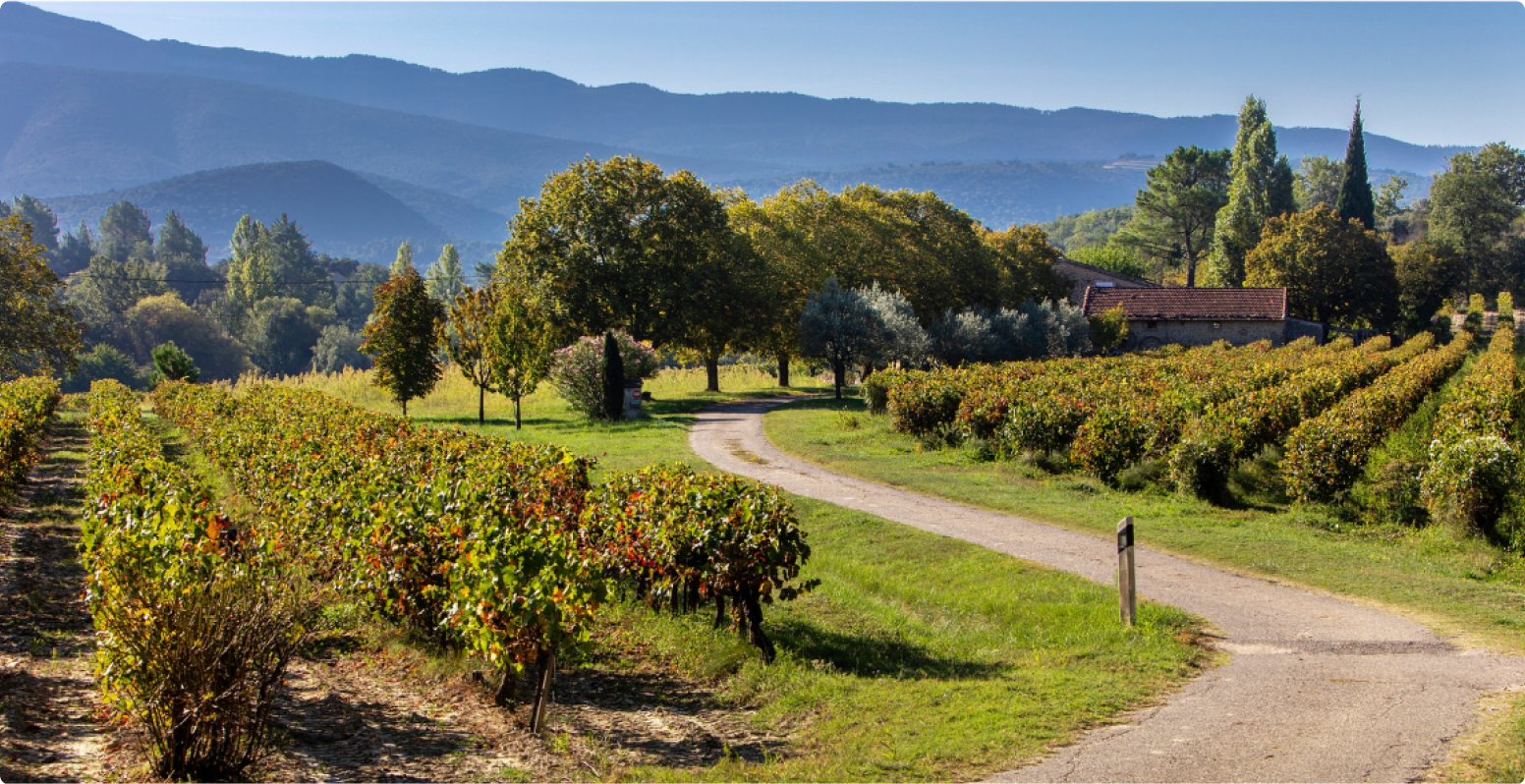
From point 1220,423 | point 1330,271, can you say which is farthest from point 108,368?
point 1330,271

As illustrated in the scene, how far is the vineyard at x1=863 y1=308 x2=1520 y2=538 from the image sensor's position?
12.4 m

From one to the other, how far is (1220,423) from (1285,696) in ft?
33.1

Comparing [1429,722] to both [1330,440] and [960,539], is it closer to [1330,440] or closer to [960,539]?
[960,539]

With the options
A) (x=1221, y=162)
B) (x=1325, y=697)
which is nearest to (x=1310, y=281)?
(x=1221, y=162)

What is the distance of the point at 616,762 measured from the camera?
5770 mm

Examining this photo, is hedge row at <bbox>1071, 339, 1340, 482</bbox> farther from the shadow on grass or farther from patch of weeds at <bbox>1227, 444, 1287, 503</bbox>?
the shadow on grass

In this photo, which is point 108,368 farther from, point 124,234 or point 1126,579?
point 124,234

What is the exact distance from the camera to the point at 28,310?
1155 inches

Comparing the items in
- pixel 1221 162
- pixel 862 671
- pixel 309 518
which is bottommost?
pixel 862 671

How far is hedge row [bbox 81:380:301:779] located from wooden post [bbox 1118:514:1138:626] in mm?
6747

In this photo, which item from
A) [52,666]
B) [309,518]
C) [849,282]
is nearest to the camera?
[52,666]

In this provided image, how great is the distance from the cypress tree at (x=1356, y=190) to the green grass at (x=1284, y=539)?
8390 cm

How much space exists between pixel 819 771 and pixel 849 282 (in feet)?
134

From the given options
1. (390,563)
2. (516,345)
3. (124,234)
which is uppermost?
(124,234)
